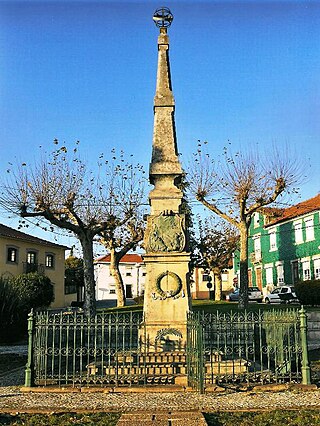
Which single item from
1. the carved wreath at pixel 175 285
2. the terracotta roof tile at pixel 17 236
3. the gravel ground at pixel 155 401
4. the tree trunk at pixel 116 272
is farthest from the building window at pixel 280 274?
the gravel ground at pixel 155 401

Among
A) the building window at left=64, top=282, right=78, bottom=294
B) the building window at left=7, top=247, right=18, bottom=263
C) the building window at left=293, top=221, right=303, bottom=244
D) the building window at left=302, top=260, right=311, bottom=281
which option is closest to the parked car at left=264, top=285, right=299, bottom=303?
the building window at left=302, top=260, right=311, bottom=281

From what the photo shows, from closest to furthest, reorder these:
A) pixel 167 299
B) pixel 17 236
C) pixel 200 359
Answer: pixel 200 359, pixel 167 299, pixel 17 236

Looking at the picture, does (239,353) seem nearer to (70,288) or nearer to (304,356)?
(304,356)

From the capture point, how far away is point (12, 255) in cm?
3675

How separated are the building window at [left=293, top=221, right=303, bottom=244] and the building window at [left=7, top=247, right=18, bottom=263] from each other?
23392 mm

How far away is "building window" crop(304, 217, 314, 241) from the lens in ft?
127

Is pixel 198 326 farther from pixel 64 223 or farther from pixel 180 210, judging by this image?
pixel 64 223

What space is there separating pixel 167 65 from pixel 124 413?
917cm

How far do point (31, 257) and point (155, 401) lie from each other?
33279 millimetres

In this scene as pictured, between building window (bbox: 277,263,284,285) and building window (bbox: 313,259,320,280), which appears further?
building window (bbox: 277,263,284,285)

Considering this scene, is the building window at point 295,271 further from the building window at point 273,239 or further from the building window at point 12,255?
the building window at point 12,255

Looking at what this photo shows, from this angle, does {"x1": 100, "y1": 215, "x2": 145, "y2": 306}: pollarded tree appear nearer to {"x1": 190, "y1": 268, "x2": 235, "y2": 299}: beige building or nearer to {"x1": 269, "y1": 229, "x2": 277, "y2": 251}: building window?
{"x1": 269, "y1": 229, "x2": 277, "y2": 251}: building window


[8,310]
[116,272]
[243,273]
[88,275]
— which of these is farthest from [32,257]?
[243,273]

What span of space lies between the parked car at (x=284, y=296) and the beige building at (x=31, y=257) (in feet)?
58.9
